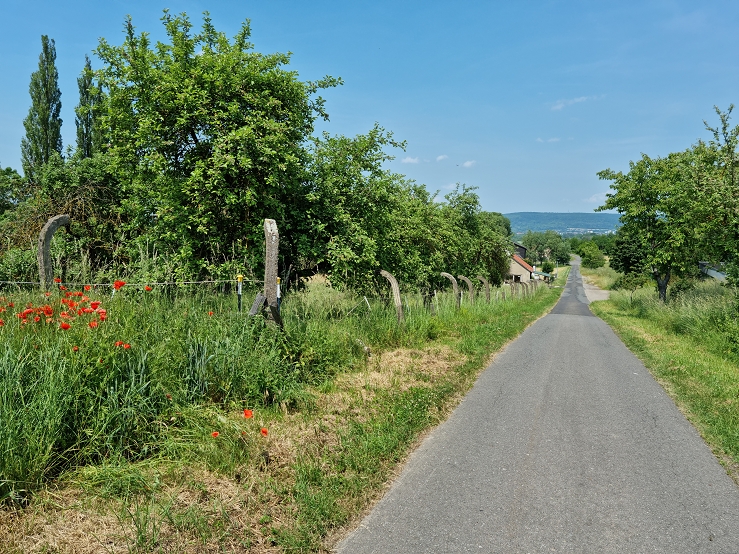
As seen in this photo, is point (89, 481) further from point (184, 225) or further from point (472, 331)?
point (472, 331)

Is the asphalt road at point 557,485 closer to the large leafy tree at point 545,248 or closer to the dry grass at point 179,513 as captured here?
the dry grass at point 179,513

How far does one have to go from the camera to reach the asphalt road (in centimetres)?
329

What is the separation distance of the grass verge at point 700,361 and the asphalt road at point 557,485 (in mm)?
239

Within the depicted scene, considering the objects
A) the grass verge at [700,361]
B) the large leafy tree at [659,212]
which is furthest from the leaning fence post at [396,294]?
the large leafy tree at [659,212]

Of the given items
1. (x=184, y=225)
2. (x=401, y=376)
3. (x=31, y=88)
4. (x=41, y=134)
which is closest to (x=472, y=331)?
(x=401, y=376)

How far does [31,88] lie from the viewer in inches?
973

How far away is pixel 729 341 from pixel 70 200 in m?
15.5

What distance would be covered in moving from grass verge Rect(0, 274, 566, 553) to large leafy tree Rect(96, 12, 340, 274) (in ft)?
8.69

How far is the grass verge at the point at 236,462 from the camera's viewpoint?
9.68 ft

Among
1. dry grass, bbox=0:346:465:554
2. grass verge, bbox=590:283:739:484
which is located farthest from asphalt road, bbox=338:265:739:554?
dry grass, bbox=0:346:465:554

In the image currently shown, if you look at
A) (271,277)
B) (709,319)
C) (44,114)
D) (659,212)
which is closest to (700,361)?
(709,319)

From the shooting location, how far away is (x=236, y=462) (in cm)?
→ 374

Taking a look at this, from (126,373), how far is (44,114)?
1070 inches

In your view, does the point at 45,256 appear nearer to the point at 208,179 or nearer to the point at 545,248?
the point at 208,179
